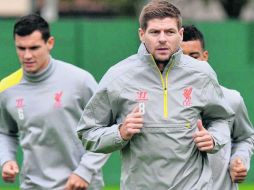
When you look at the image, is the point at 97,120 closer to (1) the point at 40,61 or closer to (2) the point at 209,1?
(1) the point at 40,61

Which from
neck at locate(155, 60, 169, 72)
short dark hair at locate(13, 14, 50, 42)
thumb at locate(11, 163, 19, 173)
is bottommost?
thumb at locate(11, 163, 19, 173)

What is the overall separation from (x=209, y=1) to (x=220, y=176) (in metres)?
27.5

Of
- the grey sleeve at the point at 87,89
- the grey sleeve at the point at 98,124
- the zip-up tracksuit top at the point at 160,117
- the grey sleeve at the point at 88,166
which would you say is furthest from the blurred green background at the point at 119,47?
the zip-up tracksuit top at the point at 160,117

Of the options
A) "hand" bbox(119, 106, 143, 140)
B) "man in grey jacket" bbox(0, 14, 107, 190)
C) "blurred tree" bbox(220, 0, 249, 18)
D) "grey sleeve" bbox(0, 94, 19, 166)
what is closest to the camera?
"hand" bbox(119, 106, 143, 140)

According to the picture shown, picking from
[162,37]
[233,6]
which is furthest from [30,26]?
[233,6]

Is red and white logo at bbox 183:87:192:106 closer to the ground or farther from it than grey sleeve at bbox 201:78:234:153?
farther from it

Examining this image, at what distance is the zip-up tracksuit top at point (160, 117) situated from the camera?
24.3 feet

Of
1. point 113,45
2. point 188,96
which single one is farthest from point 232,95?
point 113,45

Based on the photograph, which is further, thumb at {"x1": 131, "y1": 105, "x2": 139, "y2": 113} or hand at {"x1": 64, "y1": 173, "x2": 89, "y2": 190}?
hand at {"x1": 64, "y1": 173, "x2": 89, "y2": 190}

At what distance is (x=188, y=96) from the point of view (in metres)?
7.49

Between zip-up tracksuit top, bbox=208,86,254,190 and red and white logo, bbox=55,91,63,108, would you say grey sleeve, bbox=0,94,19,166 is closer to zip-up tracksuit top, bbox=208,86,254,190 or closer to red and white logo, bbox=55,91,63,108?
red and white logo, bbox=55,91,63,108

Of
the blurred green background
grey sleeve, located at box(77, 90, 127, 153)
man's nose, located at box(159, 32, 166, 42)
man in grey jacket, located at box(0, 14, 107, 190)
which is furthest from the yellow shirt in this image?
the blurred green background

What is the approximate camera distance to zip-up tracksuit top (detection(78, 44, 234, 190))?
7.42 m

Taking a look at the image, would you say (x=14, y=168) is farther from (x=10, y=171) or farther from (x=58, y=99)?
(x=58, y=99)
